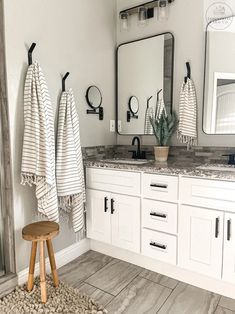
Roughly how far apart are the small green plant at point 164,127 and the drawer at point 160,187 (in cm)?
48

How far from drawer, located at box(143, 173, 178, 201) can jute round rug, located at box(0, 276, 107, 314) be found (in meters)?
0.84

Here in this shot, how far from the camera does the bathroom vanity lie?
5.49ft

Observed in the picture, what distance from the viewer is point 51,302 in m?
1.69

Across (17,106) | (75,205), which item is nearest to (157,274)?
(75,205)

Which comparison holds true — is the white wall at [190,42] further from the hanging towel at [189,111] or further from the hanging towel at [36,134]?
the hanging towel at [36,134]

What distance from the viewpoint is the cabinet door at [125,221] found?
2055 millimetres

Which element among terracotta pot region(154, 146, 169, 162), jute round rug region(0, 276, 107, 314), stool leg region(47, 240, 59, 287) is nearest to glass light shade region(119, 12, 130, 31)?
terracotta pot region(154, 146, 169, 162)

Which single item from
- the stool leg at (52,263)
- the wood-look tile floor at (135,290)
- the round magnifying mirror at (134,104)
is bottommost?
the wood-look tile floor at (135,290)

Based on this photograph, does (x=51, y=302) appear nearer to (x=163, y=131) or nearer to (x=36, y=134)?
(x=36, y=134)

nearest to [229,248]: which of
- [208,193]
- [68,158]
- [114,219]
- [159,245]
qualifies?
[208,193]

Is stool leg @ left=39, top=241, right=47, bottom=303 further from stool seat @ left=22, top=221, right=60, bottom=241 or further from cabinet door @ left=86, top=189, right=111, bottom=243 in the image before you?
cabinet door @ left=86, top=189, right=111, bottom=243

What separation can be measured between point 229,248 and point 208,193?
37 cm

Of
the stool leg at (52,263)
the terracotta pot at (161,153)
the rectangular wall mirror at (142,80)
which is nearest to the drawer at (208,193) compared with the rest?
the terracotta pot at (161,153)

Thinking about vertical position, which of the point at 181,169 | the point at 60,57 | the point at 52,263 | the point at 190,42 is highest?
the point at 190,42
